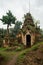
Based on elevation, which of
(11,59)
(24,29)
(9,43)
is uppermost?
(24,29)

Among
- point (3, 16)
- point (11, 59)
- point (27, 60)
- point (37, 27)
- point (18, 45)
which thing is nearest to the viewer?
point (27, 60)

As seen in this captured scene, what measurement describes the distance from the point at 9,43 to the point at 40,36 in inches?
248

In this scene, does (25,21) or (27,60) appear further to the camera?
(25,21)

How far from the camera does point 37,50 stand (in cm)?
2167

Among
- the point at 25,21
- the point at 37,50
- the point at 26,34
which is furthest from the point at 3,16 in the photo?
the point at 37,50

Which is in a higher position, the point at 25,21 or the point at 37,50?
the point at 25,21

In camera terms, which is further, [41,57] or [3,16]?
[3,16]

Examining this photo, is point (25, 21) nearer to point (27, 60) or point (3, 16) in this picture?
point (3, 16)

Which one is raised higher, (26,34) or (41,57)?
(26,34)

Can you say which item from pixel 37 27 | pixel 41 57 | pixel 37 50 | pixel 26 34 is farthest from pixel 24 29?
pixel 41 57

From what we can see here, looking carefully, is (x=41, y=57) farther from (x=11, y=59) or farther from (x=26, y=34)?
(x=26, y=34)

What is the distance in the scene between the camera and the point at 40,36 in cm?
3022

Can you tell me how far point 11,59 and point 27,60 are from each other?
116 inches

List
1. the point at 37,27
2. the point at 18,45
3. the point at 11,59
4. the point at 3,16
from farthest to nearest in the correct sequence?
the point at 3,16 < the point at 37,27 < the point at 18,45 < the point at 11,59
